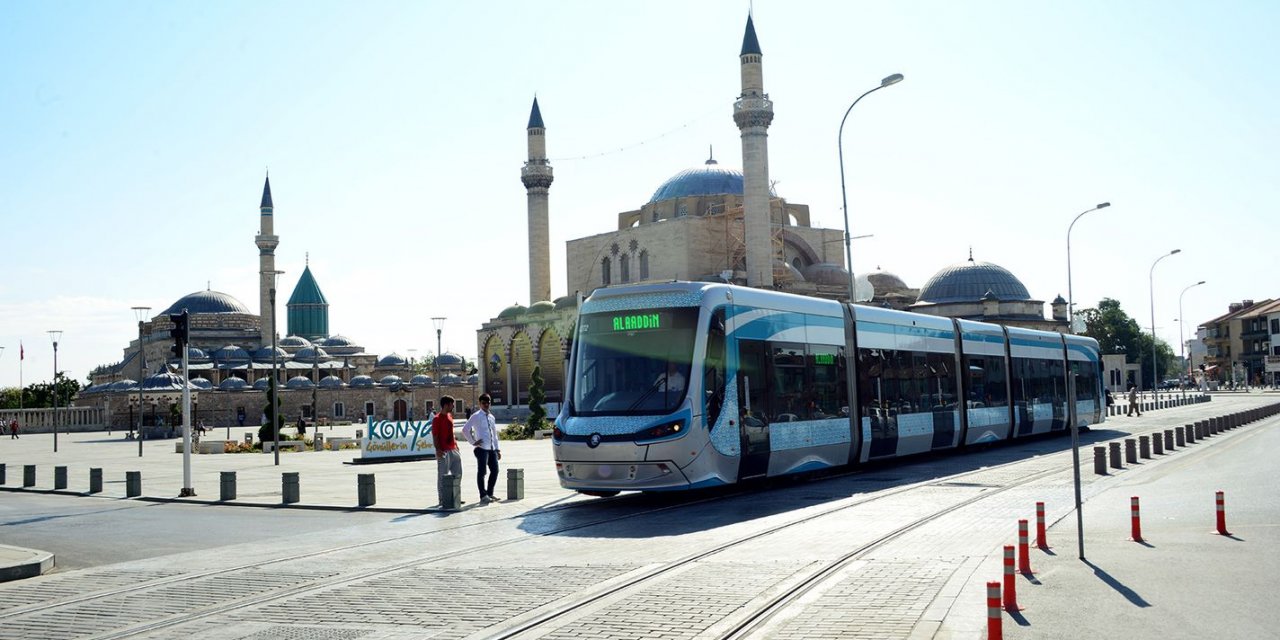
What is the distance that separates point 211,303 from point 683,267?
5128 cm

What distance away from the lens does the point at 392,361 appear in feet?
332

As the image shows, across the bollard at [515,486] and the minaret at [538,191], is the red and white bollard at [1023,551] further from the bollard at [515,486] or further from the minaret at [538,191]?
the minaret at [538,191]

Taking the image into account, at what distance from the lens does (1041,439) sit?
28.9 metres

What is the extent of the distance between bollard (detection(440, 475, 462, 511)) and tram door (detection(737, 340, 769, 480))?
3.83 m

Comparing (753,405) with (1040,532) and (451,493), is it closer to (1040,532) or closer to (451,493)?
(451,493)

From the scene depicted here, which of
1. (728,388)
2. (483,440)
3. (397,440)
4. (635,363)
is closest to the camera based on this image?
(635,363)

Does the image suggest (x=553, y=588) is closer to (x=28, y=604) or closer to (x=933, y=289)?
(x=28, y=604)

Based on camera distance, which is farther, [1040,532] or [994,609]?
[1040,532]

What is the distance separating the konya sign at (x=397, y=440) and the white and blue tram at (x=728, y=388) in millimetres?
13346

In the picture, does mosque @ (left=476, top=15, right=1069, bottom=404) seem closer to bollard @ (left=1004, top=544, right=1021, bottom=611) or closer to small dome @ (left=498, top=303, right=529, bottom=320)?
small dome @ (left=498, top=303, right=529, bottom=320)

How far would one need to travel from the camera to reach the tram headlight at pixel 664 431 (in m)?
13.4

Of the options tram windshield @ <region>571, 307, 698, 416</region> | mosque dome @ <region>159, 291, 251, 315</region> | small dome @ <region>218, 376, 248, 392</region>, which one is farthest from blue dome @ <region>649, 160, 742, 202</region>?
tram windshield @ <region>571, 307, 698, 416</region>

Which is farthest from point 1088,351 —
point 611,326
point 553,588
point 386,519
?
point 553,588

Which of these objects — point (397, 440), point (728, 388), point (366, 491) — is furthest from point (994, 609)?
point (397, 440)
